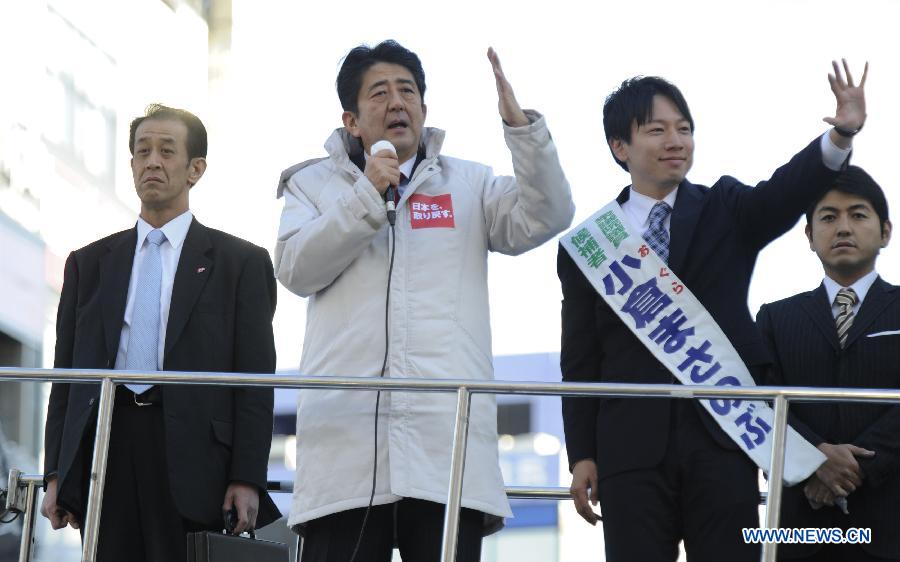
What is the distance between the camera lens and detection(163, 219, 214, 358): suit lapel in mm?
4445

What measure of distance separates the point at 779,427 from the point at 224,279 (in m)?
1.51

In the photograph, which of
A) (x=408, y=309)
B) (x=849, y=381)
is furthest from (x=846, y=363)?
(x=408, y=309)

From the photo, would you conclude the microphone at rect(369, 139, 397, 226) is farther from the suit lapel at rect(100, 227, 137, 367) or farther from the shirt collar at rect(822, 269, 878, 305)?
the shirt collar at rect(822, 269, 878, 305)

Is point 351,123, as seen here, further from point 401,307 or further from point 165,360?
point 165,360

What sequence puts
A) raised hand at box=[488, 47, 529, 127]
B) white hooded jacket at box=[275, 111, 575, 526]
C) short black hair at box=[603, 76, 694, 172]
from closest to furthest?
white hooded jacket at box=[275, 111, 575, 526] < raised hand at box=[488, 47, 529, 127] < short black hair at box=[603, 76, 694, 172]

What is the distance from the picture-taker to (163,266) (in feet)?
15.0

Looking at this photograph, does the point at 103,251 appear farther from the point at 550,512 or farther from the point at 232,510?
the point at 550,512

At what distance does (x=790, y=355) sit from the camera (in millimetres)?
4500

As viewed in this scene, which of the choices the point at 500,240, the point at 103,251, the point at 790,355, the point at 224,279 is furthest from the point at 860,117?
the point at 103,251

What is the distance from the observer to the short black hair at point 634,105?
4547 millimetres

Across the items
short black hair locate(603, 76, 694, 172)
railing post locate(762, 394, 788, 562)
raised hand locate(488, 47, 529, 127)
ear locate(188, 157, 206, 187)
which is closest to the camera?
railing post locate(762, 394, 788, 562)

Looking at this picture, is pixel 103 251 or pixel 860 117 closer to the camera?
pixel 860 117

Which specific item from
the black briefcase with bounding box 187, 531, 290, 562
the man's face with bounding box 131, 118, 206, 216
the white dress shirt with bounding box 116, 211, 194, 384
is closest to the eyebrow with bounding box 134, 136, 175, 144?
the man's face with bounding box 131, 118, 206, 216

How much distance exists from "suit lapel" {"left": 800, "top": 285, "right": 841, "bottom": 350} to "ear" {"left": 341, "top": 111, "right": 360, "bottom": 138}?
130 centimetres
